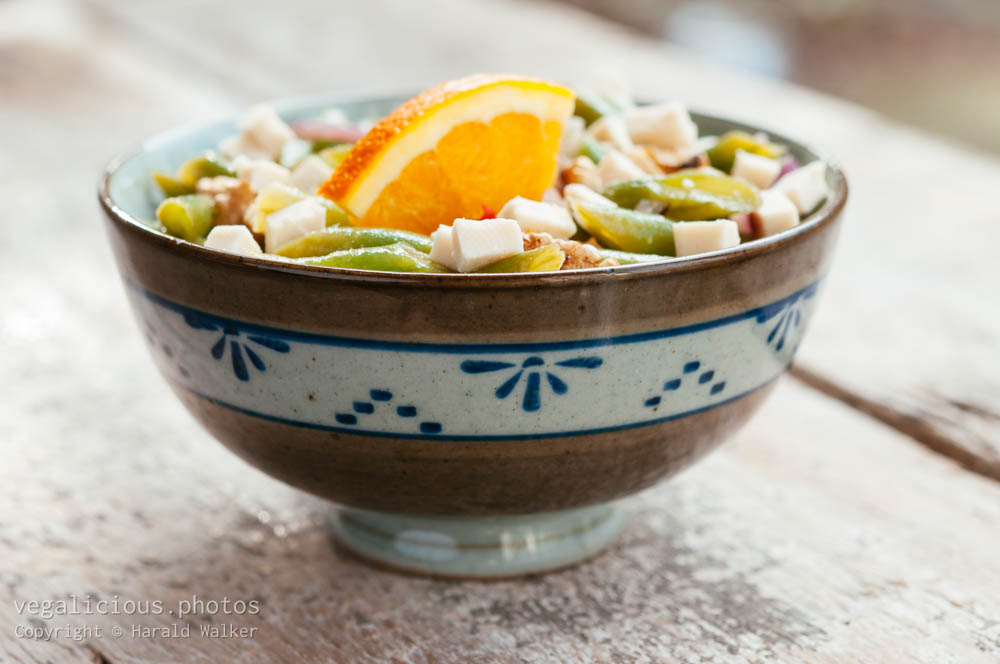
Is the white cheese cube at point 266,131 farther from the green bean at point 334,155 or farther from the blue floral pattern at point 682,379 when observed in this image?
the blue floral pattern at point 682,379

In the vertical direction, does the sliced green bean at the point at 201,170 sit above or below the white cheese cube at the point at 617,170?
below

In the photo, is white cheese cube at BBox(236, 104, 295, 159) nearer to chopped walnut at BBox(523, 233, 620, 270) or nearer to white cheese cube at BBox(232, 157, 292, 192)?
white cheese cube at BBox(232, 157, 292, 192)

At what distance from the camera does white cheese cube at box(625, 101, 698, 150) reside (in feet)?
3.93

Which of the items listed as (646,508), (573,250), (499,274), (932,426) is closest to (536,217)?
(573,250)

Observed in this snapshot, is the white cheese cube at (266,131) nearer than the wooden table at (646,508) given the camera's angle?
No

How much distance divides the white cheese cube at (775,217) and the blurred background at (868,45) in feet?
11.1

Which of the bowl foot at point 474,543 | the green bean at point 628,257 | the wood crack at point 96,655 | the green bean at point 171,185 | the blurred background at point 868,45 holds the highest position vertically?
the green bean at point 628,257

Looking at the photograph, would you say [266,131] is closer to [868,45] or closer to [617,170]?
[617,170]

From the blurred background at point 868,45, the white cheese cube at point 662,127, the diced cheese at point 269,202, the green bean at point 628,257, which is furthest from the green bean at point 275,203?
the blurred background at point 868,45

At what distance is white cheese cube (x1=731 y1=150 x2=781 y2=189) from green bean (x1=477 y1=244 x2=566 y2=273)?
31 cm

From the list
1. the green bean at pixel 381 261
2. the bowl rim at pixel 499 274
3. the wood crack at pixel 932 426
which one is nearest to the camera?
the bowl rim at pixel 499 274

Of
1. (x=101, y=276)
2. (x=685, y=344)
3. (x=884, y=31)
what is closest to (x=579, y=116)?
(x=685, y=344)

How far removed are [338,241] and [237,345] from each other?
0.44 feet

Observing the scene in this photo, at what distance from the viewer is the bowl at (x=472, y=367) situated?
0.85 m
